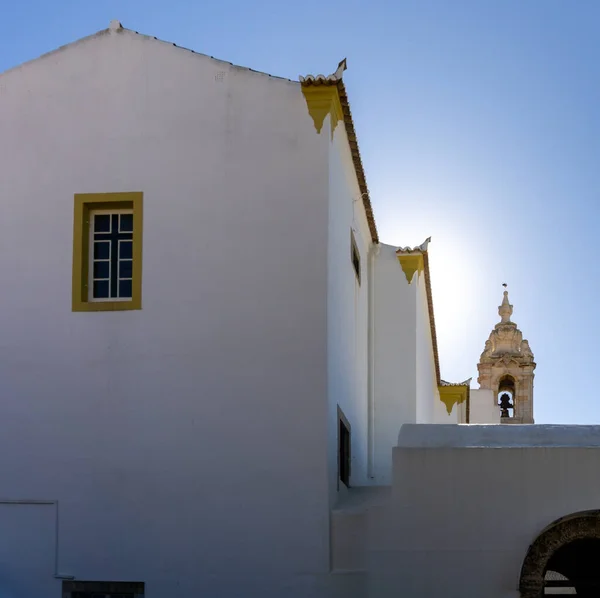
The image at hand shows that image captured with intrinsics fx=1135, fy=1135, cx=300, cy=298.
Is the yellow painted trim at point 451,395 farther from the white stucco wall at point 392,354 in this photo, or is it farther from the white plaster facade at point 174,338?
the white plaster facade at point 174,338

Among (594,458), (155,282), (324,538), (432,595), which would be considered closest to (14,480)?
(155,282)

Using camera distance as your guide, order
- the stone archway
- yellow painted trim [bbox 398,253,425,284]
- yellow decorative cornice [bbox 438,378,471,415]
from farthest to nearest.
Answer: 1. yellow decorative cornice [bbox 438,378,471,415]
2. yellow painted trim [bbox 398,253,425,284]
3. the stone archway

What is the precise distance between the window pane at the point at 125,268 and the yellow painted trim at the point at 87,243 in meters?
0.19

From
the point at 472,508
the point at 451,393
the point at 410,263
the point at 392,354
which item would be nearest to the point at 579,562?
the point at 472,508

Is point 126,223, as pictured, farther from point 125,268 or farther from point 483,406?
point 483,406

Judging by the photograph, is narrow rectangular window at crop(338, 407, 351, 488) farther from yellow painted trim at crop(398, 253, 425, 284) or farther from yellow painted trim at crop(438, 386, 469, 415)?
yellow painted trim at crop(438, 386, 469, 415)

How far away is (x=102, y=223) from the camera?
14.4 meters

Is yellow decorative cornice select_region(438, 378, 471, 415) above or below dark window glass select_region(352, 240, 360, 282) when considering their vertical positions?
below

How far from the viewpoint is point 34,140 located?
1461cm

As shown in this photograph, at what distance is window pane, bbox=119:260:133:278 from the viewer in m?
14.3

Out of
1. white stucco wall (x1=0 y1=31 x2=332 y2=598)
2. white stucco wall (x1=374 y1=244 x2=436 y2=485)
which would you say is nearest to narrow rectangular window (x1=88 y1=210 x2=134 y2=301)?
white stucco wall (x1=0 y1=31 x2=332 y2=598)

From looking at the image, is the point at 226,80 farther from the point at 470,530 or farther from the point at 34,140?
the point at 470,530

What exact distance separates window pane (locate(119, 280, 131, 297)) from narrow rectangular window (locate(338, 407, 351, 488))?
3.12 m

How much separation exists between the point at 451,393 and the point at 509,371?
973 centimetres
